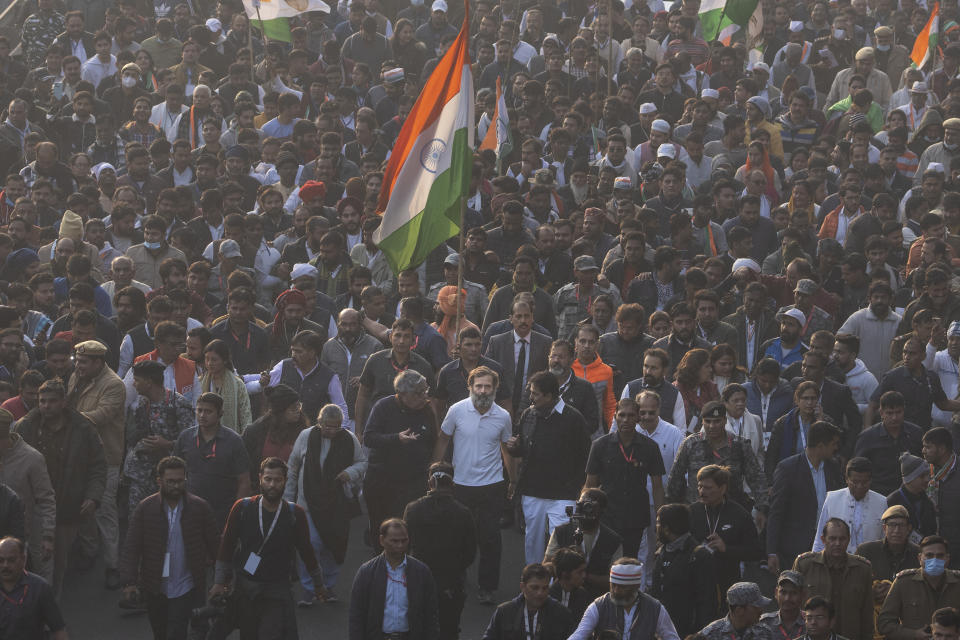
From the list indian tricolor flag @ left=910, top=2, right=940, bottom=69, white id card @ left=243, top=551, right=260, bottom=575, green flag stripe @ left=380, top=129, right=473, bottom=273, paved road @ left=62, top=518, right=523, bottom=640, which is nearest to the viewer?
white id card @ left=243, top=551, right=260, bottom=575

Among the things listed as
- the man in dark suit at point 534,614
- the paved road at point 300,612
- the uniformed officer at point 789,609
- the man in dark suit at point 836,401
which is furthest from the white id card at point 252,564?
the man in dark suit at point 836,401

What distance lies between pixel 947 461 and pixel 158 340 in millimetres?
6711

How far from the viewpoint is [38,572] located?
12812 mm

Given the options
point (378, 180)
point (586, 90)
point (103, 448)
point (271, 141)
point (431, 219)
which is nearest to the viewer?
point (103, 448)

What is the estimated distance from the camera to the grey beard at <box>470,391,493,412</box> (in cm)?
1367

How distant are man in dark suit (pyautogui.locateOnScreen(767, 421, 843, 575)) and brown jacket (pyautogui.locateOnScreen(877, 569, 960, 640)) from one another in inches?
62.3

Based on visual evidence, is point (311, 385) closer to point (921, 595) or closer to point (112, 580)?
point (112, 580)

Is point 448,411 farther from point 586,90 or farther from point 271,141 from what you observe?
point 586,90

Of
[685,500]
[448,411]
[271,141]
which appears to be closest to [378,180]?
[271,141]

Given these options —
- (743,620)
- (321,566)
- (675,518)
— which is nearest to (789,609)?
(743,620)

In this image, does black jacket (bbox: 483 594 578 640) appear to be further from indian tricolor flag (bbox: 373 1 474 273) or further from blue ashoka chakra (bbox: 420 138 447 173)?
blue ashoka chakra (bbox: 420 138 447 173)

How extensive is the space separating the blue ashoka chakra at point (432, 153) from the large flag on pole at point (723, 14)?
1015 cm

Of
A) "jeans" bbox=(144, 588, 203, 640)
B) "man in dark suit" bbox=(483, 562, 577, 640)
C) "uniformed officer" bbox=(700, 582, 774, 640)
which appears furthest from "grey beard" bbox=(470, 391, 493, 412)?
"uniformed officer" bbox=(700, 582, 774, 640)

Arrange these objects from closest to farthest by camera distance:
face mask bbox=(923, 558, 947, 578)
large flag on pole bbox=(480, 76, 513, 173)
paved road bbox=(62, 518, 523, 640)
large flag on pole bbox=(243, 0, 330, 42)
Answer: face mask bbox=(923, 558, 947, 578), paved road bbox=(62, 518, 523, 640), large flag on pole bbox=(480, 76, 513, 173), large flag on pole bbox=(243, 0, 330, 42)
